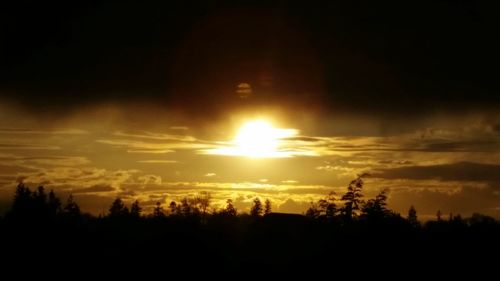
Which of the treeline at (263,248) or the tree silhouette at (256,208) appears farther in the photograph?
the tree silhouette at (256,208)

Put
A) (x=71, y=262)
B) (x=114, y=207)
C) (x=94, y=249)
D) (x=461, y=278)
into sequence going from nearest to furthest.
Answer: (x=461, y=278), (x=71, y=262), (x=94, y=249), (x=114, y=207)

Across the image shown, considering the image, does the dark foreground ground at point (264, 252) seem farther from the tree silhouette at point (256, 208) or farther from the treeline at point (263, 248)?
the tree silhouette at point (256, 208)

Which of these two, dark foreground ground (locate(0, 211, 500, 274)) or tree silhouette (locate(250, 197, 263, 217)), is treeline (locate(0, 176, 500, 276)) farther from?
tree silhouette (locate(250, 197, 263, 217))

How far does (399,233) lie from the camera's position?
65250 millimetres

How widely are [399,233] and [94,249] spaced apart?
2808 centimetres

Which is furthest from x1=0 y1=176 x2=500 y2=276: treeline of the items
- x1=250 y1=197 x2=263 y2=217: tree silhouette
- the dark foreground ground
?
x1=250 y1=197 x2=263 y2=217: tree silhouette

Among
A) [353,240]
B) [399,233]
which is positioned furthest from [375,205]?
[353,240]

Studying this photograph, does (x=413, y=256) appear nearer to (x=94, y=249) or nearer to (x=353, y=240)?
(x=353, y=240)

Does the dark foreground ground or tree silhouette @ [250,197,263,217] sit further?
tree silhouette @ [250,197,263,217]

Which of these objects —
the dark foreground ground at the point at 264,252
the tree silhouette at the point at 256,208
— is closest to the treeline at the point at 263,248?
the dark foreground ground at the point at 264,252

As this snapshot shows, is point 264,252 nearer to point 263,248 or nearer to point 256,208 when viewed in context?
point 263,248

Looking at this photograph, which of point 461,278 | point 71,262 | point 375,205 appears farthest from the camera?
point 375,205

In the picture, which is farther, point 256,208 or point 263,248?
point 256,208

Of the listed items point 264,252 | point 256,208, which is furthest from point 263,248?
point 256,208
